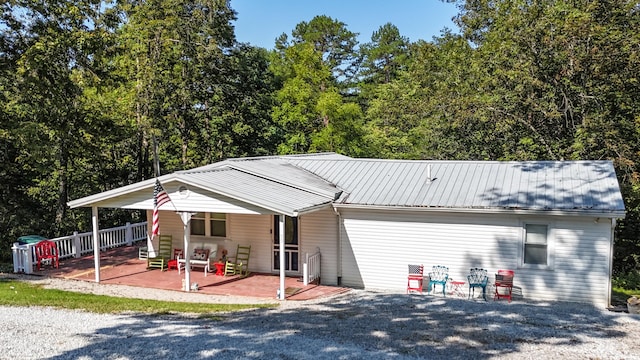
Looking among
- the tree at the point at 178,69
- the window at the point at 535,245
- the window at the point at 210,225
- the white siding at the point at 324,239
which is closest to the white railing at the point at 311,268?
the white siding at the point at 324,239

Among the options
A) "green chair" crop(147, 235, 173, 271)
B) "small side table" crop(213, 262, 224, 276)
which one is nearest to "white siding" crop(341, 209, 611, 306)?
"small side table" crop(213, 262, 224, 276)

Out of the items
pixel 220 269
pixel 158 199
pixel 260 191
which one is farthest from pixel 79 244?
pixel 260 191

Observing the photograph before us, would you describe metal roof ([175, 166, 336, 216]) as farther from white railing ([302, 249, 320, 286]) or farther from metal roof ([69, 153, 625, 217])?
white railing ([302, 249, 320, 286])

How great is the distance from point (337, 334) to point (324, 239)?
571 centimetres

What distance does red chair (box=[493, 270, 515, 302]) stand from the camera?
11.9 metres

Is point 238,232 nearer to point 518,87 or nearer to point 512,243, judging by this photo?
point 512,243

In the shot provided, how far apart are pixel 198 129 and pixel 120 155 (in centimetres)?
454

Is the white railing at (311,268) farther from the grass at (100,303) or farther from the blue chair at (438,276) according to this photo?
the blue chair at (438,276)

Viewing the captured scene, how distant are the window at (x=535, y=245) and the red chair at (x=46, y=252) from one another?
559 inches

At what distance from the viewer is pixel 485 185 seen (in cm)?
1323

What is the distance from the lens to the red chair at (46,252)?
14.7 meters

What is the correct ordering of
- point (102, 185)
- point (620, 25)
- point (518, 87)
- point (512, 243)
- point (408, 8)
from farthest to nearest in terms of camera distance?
point (408, 8), point (102, 185), point (518, 87), point (620, 25), point (512, 243)

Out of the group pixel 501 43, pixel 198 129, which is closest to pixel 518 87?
pixel 501 43

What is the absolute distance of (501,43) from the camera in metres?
21.8
